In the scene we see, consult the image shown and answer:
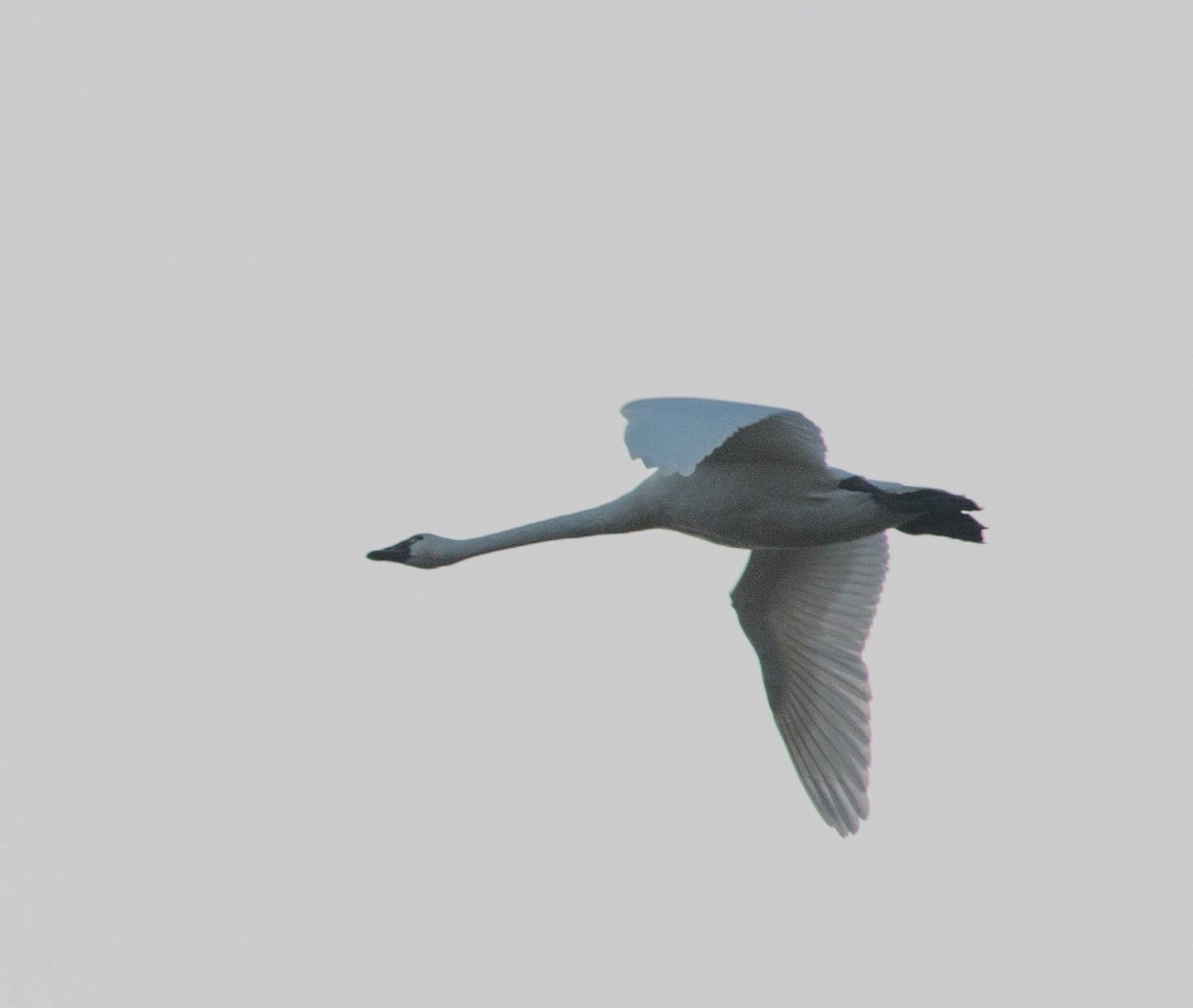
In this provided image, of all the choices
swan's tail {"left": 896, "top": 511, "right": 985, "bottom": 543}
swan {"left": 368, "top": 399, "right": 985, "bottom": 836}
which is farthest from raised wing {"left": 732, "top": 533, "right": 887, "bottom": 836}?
swan's tail {"left": 896, "top": 511, "right": 985, "bottom": 543}

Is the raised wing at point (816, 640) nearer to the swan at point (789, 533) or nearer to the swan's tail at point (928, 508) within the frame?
the swan at point (789, 533)

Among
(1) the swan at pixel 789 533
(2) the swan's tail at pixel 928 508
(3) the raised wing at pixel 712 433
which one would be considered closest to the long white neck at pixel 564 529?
(1) the swan at pixel 789 533

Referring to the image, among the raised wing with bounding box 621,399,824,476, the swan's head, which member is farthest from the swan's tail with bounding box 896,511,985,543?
the swan's head

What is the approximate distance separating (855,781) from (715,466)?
9.46 feet

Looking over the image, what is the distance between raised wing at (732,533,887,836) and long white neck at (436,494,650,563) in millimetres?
2137

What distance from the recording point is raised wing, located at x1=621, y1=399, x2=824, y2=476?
37.3 ft

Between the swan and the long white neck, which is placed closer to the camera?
the swan

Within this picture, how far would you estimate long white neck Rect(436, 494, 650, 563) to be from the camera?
14367mm

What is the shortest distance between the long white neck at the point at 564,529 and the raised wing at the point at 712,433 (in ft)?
2.27

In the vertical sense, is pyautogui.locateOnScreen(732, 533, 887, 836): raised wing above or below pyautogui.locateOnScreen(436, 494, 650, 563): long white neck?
below

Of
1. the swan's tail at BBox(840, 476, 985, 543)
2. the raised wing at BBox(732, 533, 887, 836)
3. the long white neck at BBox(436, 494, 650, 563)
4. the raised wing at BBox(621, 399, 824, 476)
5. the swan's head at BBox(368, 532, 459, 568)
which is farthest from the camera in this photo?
the raised wing at BBox(732, 533, 887, 836)

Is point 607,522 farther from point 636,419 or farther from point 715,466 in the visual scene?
point 636,419

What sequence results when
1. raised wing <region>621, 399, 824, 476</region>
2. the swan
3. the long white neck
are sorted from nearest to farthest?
raised wing <region>621, 399, 824, 476</region> → the swan → the long white neck

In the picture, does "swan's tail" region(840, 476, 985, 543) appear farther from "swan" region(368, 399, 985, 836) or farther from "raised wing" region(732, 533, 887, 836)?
"raised wing" region(732, 533, 887, 836)
